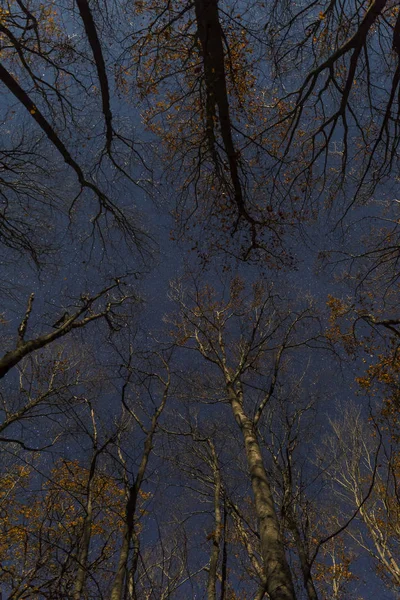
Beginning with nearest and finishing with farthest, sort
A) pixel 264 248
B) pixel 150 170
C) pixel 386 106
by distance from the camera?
pixel 386 106
pixel 150 170
pixel 264 248

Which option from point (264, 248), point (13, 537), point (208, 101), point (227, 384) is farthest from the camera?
point (13, 537)

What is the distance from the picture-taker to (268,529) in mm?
4000

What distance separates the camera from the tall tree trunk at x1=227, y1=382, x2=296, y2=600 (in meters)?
3.10

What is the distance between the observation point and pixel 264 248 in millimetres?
6906

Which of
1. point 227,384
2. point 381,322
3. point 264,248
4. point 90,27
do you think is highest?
point 90,27

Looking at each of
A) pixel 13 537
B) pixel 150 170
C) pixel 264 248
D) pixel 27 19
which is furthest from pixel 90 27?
pixel 13 537

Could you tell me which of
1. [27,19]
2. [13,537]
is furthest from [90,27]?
[13,537]

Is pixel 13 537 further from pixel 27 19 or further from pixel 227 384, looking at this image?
pixel 27 19

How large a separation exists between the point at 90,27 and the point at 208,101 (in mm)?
1676

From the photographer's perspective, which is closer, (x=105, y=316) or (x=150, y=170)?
(x=150, y=170)

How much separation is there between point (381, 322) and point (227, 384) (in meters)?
3.67

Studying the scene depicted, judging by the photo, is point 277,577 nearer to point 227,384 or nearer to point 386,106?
point 227,384

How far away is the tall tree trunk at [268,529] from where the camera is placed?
310 cm

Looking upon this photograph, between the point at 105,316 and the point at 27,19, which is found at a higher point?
the point at 27,19
